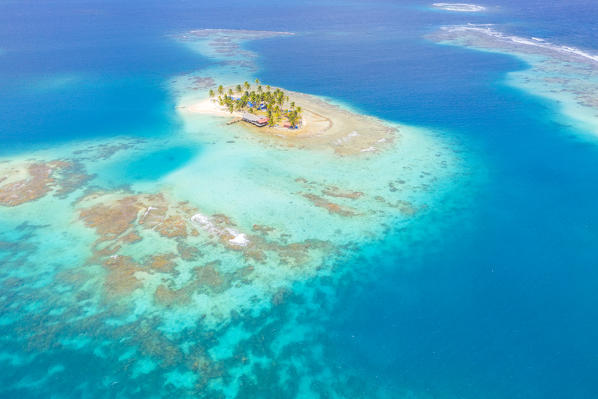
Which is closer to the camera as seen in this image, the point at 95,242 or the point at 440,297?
the point at 440,297

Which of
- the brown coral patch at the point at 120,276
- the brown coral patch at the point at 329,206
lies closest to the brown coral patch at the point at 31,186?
the brown coral patch at the point at 120,276

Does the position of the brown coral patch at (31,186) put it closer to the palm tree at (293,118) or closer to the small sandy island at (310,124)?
the small sandy island at (310,124)

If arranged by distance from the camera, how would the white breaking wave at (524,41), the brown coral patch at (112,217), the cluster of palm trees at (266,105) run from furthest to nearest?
1. the white breaking wave at (524,41)
2. the cluster of palm trees at (266,105)
3. the brown coral patch at (112,217)

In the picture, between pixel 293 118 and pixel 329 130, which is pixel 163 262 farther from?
pixel 329 130

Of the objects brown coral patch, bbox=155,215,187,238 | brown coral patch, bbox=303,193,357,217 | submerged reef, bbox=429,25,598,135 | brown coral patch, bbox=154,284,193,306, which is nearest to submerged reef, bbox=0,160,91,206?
brown coral patch, bbox=155,215,187,238

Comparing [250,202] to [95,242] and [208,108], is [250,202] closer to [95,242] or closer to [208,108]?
[95,242]

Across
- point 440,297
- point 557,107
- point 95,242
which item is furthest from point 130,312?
point 557,107
